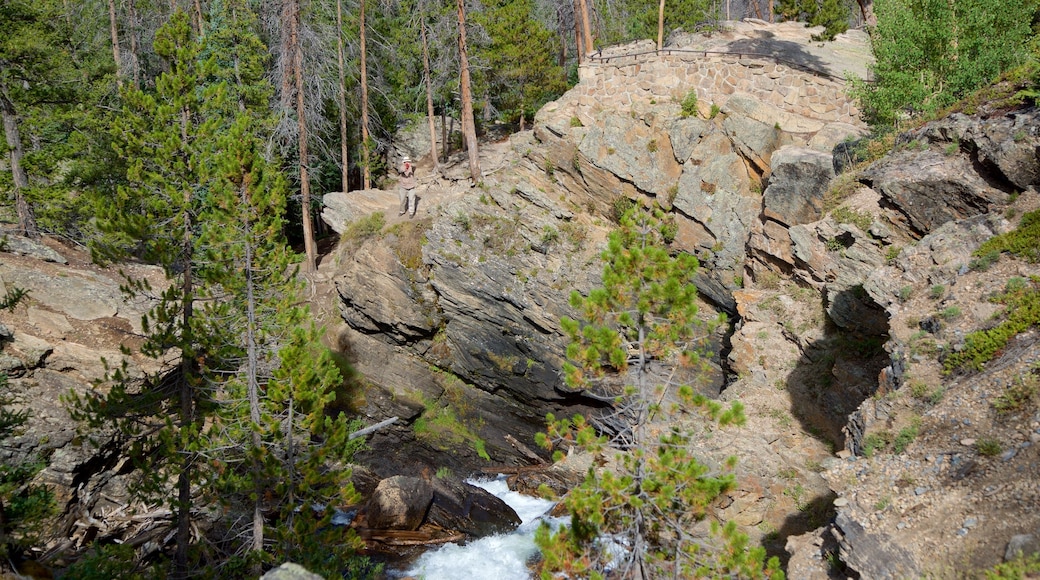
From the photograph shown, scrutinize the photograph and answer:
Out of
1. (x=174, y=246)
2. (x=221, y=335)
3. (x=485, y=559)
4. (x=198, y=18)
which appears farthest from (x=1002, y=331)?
(x=198, y=18)

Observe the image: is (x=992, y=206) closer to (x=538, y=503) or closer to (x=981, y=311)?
(x=981, y=311)

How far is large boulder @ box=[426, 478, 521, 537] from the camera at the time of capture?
18.2 m

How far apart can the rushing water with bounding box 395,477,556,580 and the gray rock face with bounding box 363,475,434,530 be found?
1.27 meters

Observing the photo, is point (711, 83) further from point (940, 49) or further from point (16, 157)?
point (16, 157)

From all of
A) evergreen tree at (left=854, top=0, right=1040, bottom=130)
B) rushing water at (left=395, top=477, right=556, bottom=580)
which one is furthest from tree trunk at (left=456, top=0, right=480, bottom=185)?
evergreen tree at (left=854, top=0, right=1040, bottom=130)

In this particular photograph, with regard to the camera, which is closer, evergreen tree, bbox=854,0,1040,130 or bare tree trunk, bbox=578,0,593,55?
evergreen tree, bbox=854,0,1040,130

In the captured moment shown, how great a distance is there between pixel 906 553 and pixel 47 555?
17.3 m

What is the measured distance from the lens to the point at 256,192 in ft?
41.1

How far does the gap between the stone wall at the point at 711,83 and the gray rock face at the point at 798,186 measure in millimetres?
4311

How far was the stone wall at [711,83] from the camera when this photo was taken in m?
23.4

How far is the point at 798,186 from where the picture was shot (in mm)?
19859

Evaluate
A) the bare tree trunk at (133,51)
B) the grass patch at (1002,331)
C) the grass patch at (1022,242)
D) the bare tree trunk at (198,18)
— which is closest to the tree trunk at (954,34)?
the grass patch at (1022,242)

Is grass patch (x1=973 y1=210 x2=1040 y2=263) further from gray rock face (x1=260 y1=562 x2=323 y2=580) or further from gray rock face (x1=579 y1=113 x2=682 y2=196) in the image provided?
gray rock face (x1=260 y1=562 x2=323 y2=580)

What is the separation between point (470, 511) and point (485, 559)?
2329 millimetres
